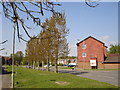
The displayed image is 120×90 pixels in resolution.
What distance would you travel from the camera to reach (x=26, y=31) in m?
2.91

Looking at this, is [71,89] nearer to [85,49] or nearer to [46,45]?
[46,45]

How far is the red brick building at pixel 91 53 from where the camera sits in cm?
5353

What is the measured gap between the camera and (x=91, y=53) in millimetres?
54312

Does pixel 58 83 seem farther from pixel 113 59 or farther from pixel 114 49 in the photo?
pixel 114 49

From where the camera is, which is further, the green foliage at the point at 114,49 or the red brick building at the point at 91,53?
the green foliage at the point at 114,49

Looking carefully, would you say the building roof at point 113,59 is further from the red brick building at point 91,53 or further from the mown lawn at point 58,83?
the mown lawn at point 58,83

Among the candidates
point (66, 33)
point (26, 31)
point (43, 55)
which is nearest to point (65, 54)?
point (66, 33)

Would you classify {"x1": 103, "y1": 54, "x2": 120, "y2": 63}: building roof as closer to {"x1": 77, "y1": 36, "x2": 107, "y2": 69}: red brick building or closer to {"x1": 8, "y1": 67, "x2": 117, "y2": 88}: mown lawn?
{"x1": 77, "y1": 36, "x2": 107, "y2": 69}: red brick building

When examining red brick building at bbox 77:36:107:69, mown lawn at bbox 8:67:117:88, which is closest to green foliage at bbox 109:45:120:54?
red brick building at bbox 77:36:107:69

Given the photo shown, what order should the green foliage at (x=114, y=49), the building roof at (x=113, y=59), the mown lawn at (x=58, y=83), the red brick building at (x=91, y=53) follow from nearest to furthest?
the mown lawn at (x=58, y=83)
the building roof at (x=113, y=59)
the red brick building at (x=91, y=53)
the green foliage at (x=114, y=49)

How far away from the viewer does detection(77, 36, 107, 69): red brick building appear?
53.5m

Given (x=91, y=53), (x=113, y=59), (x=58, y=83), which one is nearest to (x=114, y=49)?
(x=113, y=59)

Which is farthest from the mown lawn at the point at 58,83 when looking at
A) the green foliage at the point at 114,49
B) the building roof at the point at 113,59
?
the green foliage at the point at 114,49

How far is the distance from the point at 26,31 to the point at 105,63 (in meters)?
52.3
